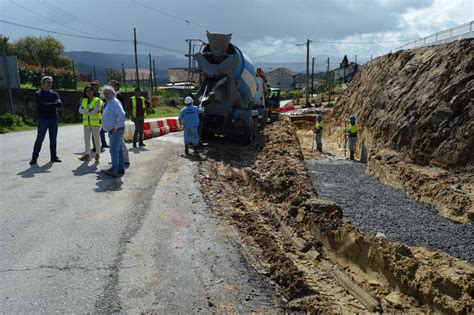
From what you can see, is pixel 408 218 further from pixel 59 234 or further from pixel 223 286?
pixel 59 234

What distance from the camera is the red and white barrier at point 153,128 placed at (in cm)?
1268

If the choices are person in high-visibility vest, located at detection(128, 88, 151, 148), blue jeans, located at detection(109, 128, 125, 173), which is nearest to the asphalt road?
blue jeans, located at detection(109, 128, 125, 173)

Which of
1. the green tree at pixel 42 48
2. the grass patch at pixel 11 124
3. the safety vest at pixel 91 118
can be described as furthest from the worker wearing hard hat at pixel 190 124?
the green tree at pixel 42 48

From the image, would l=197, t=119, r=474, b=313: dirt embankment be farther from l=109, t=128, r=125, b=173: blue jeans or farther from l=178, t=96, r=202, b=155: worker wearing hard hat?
l=178, t=96, r=202, b=155: worker wearing hard hat

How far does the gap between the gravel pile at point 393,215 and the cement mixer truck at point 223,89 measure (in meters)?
3.13

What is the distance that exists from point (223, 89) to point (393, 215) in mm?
7012

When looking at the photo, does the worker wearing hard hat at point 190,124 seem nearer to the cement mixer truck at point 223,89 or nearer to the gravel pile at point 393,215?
the cement mixer truck at point 223,89

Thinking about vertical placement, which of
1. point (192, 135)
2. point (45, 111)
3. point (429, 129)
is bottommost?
point (192, 135)

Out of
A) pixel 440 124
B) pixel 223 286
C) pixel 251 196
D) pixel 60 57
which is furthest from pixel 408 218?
pixel 60 57

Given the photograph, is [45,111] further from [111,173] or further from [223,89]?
[223,89]

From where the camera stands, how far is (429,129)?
10.2 meters

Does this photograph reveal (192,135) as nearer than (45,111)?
No

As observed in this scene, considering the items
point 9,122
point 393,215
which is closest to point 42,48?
point 9,122

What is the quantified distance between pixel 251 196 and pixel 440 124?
5496 mm
